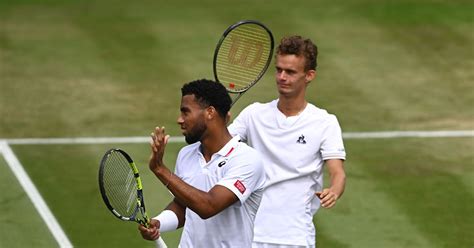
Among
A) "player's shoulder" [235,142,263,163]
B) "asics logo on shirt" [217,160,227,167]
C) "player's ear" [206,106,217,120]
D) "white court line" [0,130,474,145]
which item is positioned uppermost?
"player's ear" [206,106,217,120]

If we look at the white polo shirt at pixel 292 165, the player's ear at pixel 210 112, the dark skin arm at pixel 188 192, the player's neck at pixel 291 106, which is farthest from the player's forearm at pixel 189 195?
the player's neck at pixel 291 106

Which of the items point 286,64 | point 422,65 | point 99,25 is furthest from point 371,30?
point 286,64

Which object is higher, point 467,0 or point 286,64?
point 286,64

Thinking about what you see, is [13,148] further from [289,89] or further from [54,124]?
[289,89]

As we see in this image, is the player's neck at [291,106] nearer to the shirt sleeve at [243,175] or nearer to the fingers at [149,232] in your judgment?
the shirt sleeve at [243,175]

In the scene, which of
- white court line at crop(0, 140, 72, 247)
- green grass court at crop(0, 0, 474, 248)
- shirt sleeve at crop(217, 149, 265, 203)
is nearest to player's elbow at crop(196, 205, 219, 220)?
shirt sleeve at crop(217, 149, 265, 203)

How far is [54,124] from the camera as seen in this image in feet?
57.3

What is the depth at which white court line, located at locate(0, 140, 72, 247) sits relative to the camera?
569 inches

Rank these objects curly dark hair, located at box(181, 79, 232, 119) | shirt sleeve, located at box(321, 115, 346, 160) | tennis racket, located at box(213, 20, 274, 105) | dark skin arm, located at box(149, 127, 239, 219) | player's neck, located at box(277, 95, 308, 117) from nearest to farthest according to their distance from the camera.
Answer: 1. dark skin arm, located at box(149, 127, 239, 219)
2. curly dark hair, located at box(181, 79, 232, 119)
3. shirt sleeve, located at box(321, 115, 346, 160)
4. player's neck, located at box(277, 95, 308, 117)
5. tennis racket, located at box(213, 20, 274, 105)

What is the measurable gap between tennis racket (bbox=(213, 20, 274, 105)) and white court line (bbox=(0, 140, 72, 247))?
3130 mm

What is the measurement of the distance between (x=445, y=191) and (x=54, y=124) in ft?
16.3

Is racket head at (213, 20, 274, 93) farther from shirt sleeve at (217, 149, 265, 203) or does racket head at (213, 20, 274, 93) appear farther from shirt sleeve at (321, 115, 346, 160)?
shirt sleeve at (217, 149, 265, 203)

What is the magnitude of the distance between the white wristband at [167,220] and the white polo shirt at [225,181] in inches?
4.0

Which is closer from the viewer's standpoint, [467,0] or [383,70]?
[383,70]
